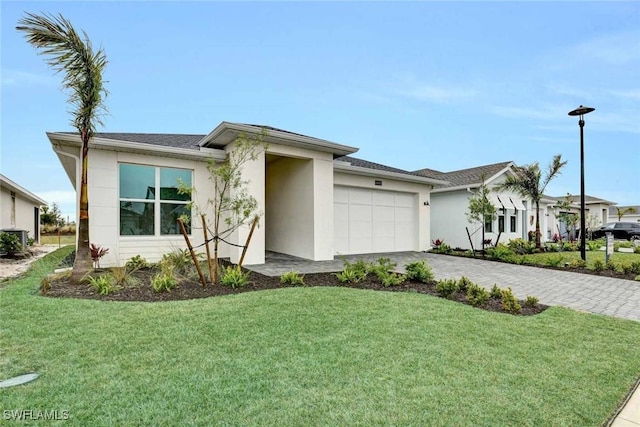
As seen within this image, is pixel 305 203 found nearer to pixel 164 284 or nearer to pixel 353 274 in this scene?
pixel 353 274

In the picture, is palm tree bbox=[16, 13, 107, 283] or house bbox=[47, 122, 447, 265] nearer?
palm tree bbox=[16, 13, 107, 283]

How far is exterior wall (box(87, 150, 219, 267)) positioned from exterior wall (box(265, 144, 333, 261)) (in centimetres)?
363

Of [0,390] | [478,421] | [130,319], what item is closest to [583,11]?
[478,421]

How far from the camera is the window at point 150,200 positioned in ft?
32.1

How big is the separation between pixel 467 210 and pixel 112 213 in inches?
647

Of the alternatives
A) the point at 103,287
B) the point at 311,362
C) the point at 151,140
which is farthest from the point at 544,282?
the point at 151,140

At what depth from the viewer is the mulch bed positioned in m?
5.91

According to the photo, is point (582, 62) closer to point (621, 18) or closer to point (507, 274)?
point (621, 18)

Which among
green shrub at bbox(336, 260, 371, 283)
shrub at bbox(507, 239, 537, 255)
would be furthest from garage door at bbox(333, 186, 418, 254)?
shrub at bbox(507, 239, 537, 255)

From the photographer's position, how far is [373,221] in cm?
1437

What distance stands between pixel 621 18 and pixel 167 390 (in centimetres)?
1479

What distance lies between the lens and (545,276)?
31.7ft

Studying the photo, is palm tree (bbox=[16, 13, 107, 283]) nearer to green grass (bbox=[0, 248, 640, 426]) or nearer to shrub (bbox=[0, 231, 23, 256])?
green grass (bbox=[0, 248, 640, 426])

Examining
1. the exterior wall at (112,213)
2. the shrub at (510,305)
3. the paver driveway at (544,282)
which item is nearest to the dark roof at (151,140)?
the exterior wall at (112,213)
